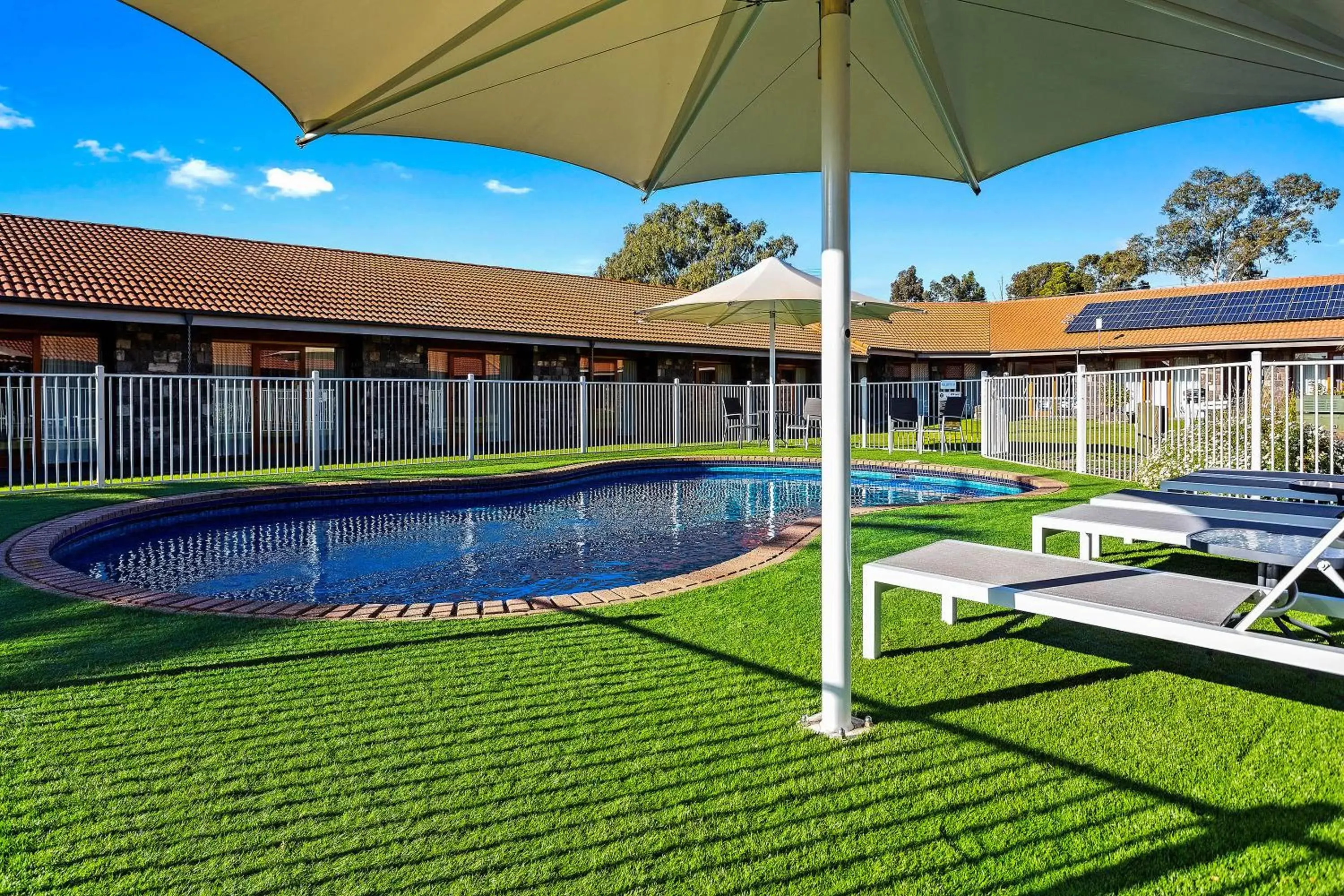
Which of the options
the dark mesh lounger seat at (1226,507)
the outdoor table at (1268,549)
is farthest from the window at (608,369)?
the outdoor table at (1268,549)

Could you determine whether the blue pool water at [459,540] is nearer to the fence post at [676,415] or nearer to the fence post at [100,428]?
the fence post at [100,428]

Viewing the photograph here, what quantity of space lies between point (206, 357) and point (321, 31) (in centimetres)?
1473

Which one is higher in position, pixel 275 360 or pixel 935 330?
pixel 935 330

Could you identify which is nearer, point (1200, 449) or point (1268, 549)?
point (1268, 549)

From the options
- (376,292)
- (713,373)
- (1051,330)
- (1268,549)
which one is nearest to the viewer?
(1268,549)

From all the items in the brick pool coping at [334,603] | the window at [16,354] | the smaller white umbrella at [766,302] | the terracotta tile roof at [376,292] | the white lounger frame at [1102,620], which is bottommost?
the brick pool coping at [334,603]

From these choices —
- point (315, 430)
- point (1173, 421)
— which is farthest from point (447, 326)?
point (1173, 421)

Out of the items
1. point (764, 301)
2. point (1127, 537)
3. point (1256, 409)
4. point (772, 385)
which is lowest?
point (1127, 537)

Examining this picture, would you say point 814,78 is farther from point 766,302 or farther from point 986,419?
point 986,419

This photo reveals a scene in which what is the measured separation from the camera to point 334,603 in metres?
5.12

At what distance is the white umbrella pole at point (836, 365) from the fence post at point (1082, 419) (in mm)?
9747

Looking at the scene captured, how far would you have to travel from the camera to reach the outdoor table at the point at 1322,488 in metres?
4.68

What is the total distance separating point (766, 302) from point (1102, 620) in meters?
11.2

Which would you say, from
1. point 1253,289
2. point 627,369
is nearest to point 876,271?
point 1253,289
